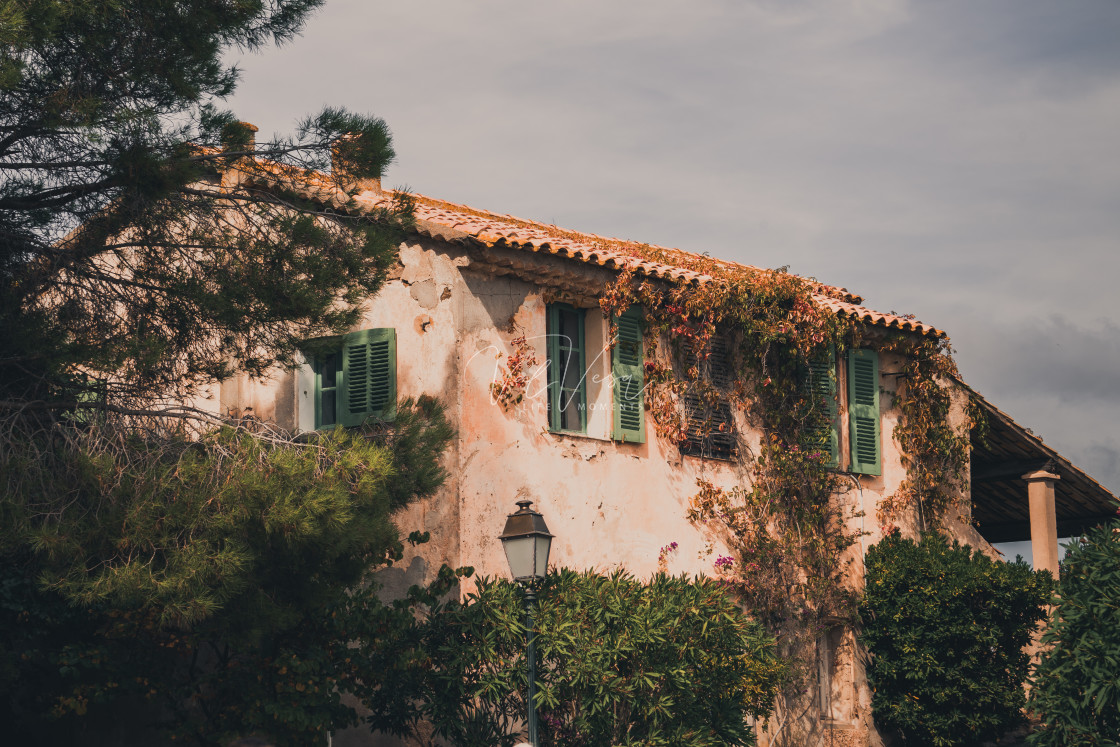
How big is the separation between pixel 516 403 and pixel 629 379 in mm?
1644

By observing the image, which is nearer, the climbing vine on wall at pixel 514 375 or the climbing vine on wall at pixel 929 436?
the climbing vine on wall at pixel 514 375

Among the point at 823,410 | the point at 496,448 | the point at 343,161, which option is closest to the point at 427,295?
the point at 496,448

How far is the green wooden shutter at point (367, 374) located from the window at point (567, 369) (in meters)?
1.79

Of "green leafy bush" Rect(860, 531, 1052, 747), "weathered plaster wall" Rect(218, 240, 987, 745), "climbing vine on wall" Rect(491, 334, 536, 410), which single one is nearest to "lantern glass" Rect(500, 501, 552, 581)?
"weathered plaster wall" Rect(218, 240, 987, 745)

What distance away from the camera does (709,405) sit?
1442 cm

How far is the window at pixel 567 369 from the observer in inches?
Answer: 517

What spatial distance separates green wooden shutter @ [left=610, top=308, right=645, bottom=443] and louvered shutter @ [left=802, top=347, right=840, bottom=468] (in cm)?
259

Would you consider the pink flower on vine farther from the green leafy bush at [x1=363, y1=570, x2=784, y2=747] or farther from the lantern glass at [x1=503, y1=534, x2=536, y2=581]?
the lantern glass at [x1=503, y1=534, x2=536, y2=581]

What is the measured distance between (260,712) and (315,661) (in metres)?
0.57

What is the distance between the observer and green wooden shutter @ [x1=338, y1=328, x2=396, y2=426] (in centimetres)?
1248

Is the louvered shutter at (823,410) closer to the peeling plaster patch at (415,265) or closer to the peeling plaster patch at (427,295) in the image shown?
the peeling plaster patch at (427,295)

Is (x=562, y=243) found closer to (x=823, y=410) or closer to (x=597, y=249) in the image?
(x=597, y=249)

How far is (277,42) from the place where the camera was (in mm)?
9359

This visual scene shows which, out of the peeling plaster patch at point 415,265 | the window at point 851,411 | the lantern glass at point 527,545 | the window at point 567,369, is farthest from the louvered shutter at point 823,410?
the lantern glass at point 527,545
